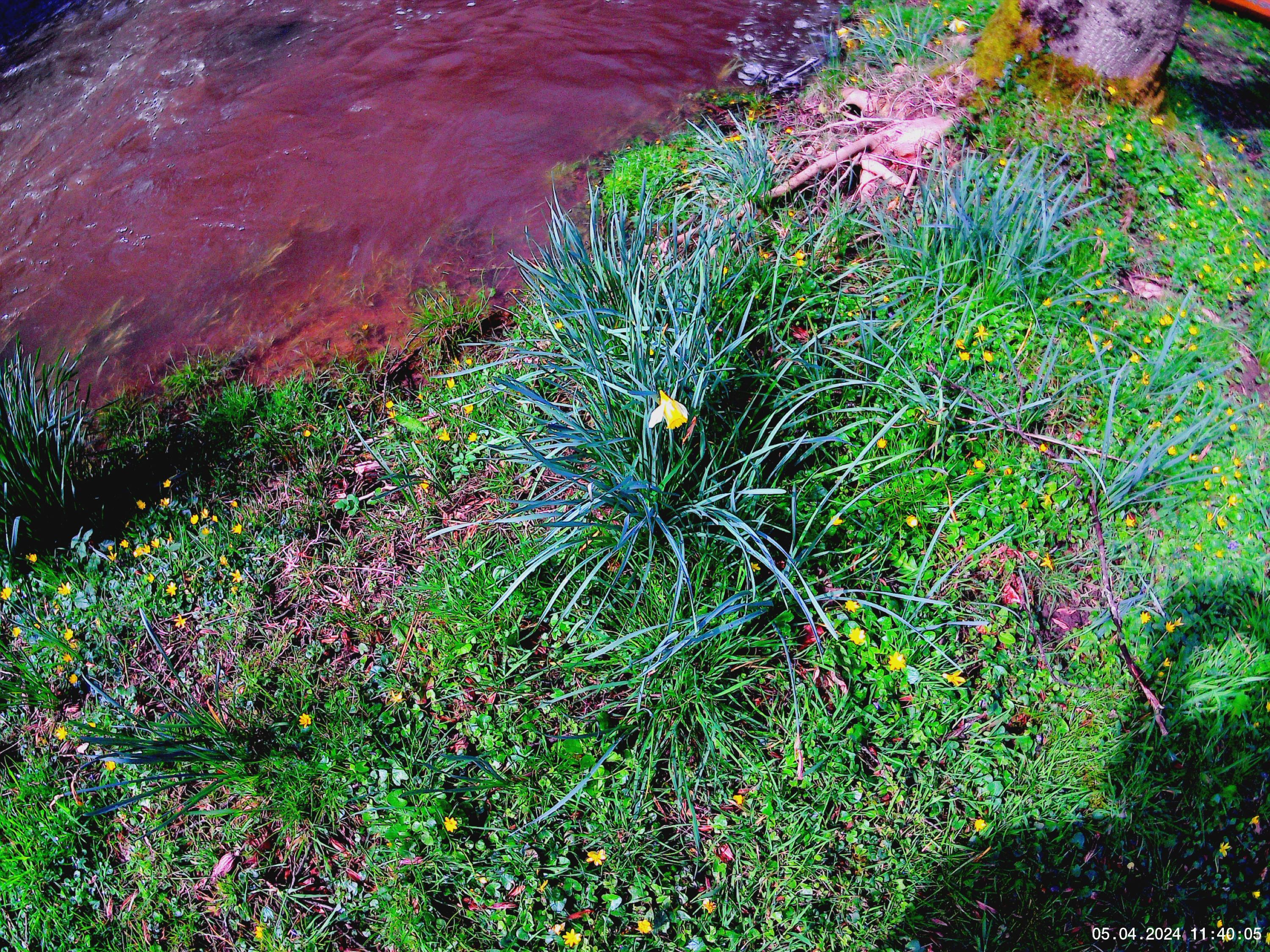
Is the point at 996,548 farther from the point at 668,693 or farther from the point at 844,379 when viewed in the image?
the point at 668,693

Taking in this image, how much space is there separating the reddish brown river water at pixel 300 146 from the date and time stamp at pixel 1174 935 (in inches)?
134

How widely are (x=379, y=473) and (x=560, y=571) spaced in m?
0.97

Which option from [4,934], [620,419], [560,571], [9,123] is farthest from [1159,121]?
[9,123]

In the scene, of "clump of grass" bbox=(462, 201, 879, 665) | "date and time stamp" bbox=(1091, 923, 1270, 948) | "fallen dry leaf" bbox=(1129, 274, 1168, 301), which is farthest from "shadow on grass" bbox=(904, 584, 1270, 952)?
"fallen dry leaf" bbox=(1129, 274, 1168, 301)

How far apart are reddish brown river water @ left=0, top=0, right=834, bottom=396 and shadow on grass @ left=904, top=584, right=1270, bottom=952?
3160 mm

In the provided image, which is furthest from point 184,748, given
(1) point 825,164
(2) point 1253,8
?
(2) point 1253,8

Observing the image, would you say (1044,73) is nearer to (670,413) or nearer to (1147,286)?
(1147,286)

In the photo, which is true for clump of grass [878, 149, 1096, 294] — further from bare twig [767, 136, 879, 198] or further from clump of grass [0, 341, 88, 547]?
clump of grass [0, 341, 88, 547]

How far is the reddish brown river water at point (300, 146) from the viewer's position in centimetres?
375

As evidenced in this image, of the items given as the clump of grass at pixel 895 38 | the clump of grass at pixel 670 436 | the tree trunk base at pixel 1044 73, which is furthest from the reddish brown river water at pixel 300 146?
the tree trunk base at pixel 1044 73

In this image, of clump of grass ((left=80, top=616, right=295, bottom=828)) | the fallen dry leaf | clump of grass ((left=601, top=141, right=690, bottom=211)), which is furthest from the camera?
clump of grass ((left=601, top=141, right=690, bottom=211))

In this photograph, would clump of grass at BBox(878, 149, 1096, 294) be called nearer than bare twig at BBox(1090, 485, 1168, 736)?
No

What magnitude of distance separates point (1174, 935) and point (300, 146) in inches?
211

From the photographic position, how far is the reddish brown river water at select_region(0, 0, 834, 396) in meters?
3.75
